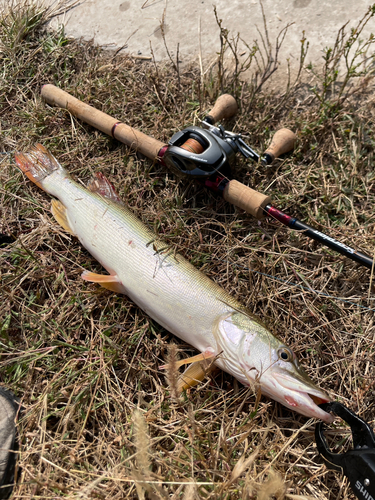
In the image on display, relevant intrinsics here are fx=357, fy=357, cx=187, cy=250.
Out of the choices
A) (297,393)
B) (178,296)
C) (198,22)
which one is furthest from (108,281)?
(198,22)

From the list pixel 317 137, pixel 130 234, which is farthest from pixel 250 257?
pixel 317 137

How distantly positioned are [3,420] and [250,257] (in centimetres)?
205

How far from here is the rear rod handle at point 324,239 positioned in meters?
2.42

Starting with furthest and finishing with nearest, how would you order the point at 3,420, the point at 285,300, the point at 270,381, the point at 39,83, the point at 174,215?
the point at 39,83 < the point at 174,215 < the point at 285,300 < the point at 3,420 < the point at 270,381

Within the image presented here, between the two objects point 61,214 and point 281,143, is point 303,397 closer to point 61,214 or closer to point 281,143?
point 281,143

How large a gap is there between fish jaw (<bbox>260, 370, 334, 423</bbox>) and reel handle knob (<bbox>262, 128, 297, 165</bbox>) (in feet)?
5.36

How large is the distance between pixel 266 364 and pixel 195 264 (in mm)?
988

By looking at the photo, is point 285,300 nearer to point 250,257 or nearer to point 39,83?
point 250,257

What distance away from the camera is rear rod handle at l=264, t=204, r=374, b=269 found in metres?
2.42

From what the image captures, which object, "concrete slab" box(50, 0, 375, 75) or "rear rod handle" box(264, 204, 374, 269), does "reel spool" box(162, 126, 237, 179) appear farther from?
"concrete slab" box(50, 0, 375, 75)

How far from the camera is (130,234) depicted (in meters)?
2.70

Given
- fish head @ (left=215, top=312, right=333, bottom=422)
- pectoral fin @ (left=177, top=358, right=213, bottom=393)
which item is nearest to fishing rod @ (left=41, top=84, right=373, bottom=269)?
fish head @ (left=215, top=312, right=333, bottom=422)

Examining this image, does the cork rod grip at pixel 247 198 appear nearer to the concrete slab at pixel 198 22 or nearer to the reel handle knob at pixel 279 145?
the reel handle knob at pixel 279 145

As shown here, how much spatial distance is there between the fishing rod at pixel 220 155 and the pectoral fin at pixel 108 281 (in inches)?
38.3
